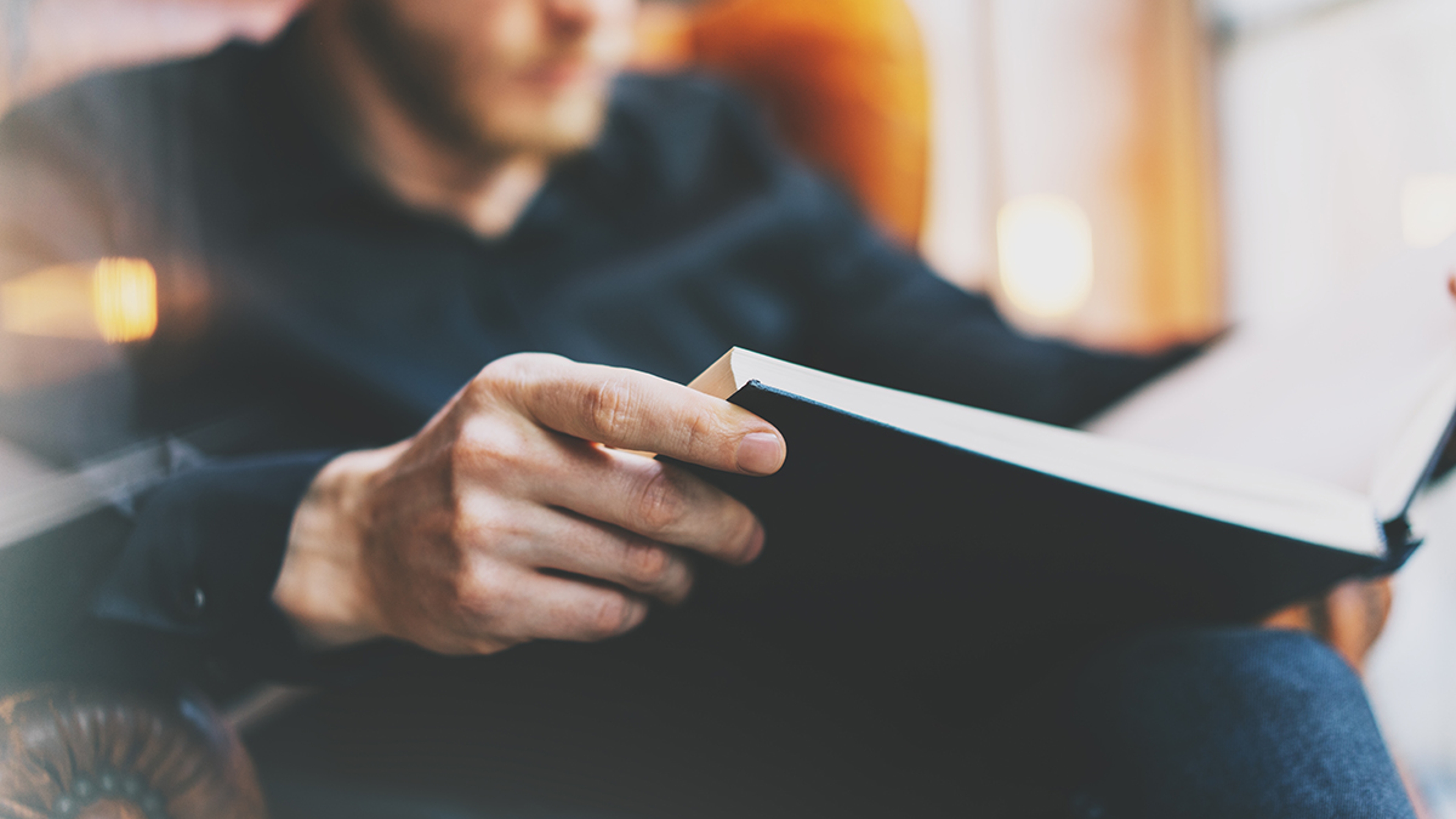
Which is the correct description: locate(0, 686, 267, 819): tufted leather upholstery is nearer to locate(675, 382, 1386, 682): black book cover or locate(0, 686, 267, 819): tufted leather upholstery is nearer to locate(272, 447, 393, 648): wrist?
locate(272, 447, 393, 648): wrist

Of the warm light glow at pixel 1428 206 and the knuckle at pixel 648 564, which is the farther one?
the warm light glow at pixel 1428 206

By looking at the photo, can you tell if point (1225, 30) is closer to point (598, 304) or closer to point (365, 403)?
point (598, 304)

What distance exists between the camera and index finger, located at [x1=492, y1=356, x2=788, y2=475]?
0.22 m

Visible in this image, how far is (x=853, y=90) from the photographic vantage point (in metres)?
1.00

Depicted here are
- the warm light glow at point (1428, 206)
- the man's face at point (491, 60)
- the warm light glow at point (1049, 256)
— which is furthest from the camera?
the warm light glow at point (1049, 256)

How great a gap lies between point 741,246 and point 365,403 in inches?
16.2

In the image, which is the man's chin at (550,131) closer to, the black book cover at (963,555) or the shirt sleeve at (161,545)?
the shirt sleeve at (161,545)

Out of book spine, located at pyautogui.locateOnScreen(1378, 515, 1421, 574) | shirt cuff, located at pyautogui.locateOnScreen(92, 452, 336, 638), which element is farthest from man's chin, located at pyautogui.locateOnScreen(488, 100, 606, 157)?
book spine, located at pyautogui.locateOnScreen(1378, 515, 1421, 574)

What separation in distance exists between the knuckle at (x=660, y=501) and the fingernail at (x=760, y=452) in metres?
0.04

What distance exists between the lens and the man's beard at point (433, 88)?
0.71 metres

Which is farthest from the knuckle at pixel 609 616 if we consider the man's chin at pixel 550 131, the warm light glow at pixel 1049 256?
the warm light glow at pixel 1049 256

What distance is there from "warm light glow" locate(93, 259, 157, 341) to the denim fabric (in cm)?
57

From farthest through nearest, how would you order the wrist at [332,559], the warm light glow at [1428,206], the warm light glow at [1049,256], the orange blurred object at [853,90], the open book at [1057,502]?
1. the warm light glow at [1049,256]
2. the warm light glow at [1428,206]
3. the orange blurred object at [853,90]
4. the wrist at [332,559]
5. the open book at [1057,502]

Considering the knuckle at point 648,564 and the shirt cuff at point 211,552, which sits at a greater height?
the shirt cuff at point 211,552
